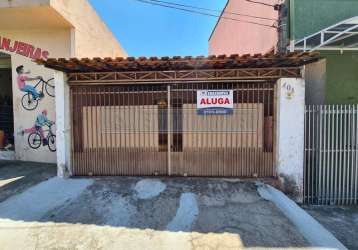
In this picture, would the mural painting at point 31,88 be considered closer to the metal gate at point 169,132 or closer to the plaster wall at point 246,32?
the metal gate at point 169,132

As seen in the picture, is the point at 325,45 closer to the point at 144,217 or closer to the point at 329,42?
Result: the point at 329,42

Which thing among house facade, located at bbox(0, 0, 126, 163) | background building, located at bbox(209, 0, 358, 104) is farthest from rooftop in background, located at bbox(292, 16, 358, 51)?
house facade, located at bbox(0, 0, 126, 163)

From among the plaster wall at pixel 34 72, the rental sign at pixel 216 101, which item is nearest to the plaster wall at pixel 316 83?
the rental sign at pixel 216 101

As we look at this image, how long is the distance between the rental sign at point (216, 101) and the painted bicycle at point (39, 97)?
501 cm

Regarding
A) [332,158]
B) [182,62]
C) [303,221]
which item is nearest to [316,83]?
[332,158]

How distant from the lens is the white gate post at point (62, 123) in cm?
616

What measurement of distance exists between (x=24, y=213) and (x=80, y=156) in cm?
207

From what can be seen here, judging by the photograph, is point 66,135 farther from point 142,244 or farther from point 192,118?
point 142,244

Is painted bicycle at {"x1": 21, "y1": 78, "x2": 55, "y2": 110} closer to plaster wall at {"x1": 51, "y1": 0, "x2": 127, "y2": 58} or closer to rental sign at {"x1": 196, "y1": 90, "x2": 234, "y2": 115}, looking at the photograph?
plaster wall at {"x1": 51, "y1": 0, "x2": 127, "y2": 58}

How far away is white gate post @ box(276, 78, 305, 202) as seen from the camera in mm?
5797

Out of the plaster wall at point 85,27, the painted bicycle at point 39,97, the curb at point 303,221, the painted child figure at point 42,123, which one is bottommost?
the curb at point 303,221

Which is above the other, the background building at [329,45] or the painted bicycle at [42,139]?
the background building at [329,45]

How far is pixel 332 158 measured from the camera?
20.2ft

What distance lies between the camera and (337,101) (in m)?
6.73
